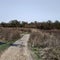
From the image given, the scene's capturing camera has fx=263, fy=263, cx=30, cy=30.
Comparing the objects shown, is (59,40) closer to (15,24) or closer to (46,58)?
(46,58)

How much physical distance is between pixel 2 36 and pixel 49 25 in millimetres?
41901

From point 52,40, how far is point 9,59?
48.1 ft

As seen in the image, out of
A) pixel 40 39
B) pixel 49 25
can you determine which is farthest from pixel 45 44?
pixel 49 25

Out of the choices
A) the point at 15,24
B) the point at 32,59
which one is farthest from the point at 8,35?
the point at 15,24

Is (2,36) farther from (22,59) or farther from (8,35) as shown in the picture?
(22,59)

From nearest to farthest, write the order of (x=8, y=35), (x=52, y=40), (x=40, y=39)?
(x=52, y=40) → (x=40, y=39) → (x=8, y=35)

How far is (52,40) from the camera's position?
110 feet

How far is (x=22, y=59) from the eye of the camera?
792 inches

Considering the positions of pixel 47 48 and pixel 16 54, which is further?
pixel 47 48

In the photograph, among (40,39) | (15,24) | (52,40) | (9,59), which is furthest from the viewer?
(15,24)

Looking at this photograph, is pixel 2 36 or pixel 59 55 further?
pixel 2 36

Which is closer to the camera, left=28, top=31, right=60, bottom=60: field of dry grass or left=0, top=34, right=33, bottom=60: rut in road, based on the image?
left=0, top=34, right=33, bottom=60: rut in road

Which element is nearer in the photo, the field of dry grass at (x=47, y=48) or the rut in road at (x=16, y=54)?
the rut in road at (x=16, y=54)

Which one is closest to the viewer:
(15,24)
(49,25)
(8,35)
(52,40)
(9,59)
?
(9,59)
